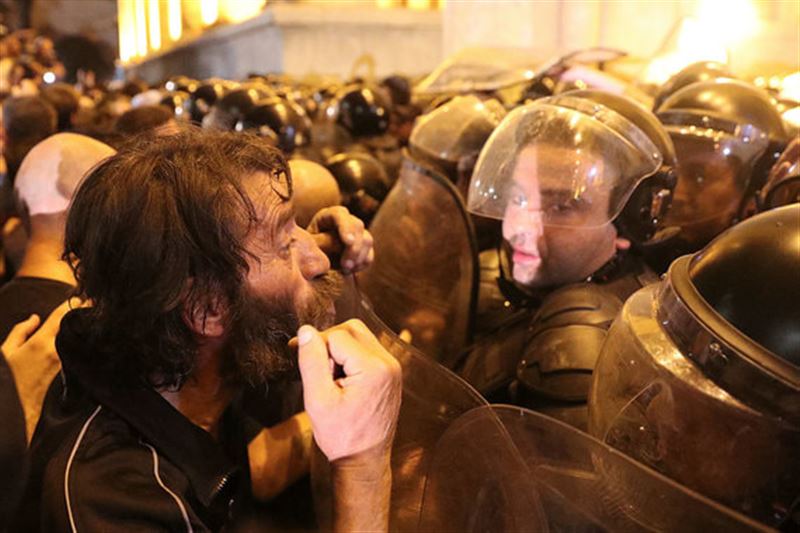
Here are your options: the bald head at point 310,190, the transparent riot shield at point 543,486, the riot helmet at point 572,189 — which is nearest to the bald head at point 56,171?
the bald head at point 310,190

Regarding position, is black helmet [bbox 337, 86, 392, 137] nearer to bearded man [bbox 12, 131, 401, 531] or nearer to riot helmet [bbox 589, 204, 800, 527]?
bearded man [bbox 12, 131, 401, 531]

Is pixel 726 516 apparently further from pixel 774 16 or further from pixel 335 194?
pixel 774 16

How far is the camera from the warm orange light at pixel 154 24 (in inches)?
779

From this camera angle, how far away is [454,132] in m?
3.02

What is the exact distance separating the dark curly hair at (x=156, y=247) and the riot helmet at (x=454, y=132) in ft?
5.20

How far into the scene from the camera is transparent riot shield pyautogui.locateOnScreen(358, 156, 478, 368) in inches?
98.0

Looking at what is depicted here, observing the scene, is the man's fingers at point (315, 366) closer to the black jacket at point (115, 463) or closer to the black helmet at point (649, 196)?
the black jacket at point (115, 463)

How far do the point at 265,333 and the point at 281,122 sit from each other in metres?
3.19

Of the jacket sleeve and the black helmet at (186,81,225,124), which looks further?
the black helmet at (186,81,225,124)

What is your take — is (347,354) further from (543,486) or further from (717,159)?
(717,159)

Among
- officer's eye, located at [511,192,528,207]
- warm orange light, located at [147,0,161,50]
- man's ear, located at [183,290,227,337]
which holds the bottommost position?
man's ear, located at [183,290,227,337]

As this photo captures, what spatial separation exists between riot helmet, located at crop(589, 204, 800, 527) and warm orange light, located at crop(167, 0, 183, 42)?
22.4m

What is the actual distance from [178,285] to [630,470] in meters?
0.74

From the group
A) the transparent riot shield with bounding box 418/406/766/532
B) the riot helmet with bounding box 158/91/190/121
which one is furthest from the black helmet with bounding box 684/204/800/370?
the riot helmet with bounding box 158/91/190/121
